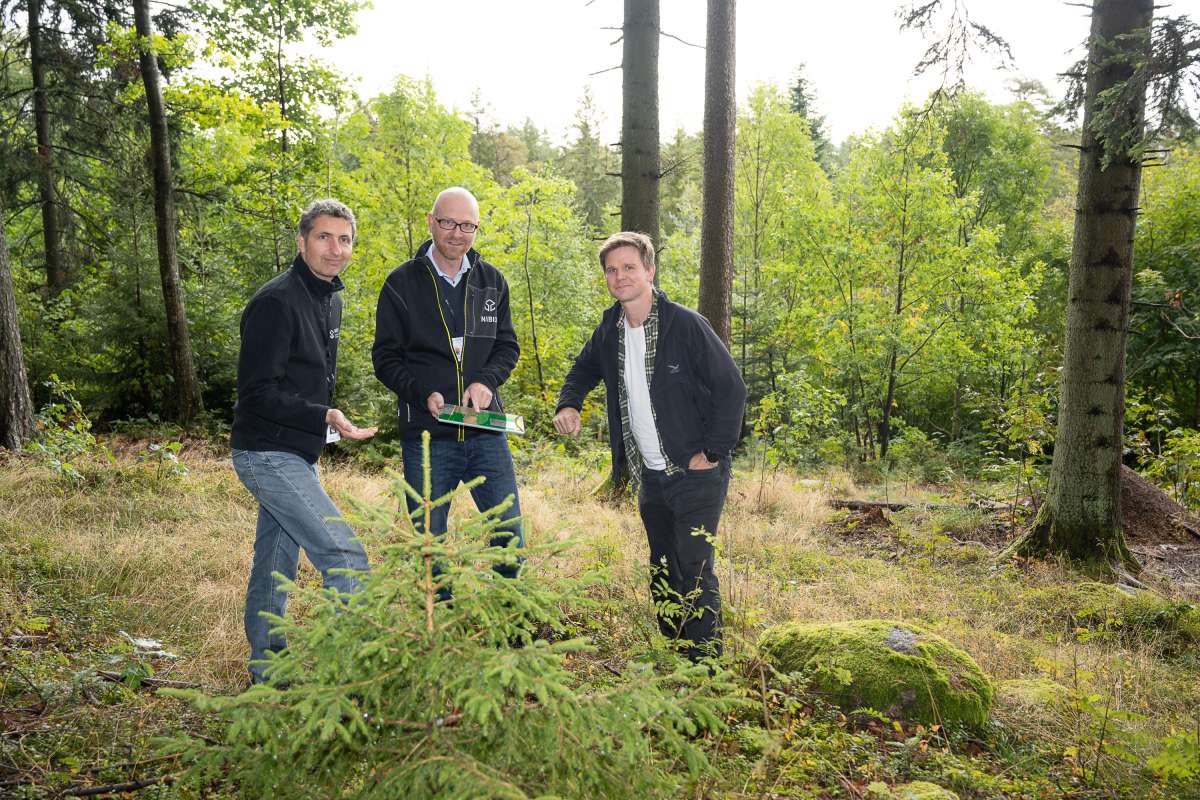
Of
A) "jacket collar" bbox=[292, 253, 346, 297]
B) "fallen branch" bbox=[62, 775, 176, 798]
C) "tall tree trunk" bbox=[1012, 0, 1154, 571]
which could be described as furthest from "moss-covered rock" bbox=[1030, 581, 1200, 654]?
"fallen branch" bbox=[62, 775, 176, 798]

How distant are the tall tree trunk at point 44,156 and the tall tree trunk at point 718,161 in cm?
1336

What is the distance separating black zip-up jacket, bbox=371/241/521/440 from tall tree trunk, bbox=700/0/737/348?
3823 millimetres

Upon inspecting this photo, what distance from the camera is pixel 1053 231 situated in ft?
72.4

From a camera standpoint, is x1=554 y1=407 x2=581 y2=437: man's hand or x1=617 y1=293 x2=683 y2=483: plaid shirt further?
x1=554 y1=407 x2=581 y2=437: man's hand

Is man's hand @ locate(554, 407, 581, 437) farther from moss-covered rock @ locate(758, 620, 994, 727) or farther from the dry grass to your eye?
moss-covered rock @ locate(758, 620, 994, 727)

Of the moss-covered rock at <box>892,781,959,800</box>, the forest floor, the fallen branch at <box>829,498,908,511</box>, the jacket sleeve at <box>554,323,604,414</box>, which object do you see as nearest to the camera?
the moss-covered rock at <box>892,781,959,800</box>

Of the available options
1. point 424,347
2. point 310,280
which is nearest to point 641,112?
point 424,347

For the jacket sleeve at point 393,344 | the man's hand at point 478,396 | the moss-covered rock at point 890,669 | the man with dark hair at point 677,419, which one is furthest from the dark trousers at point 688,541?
the jacket sleeve at point 393,344

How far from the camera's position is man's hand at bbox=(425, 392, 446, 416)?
11.8 ft

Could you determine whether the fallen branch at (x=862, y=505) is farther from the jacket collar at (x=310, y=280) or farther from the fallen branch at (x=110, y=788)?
the fallen branch at (x=110, y=788)

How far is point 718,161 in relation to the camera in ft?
23.6

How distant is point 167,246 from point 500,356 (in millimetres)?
9879

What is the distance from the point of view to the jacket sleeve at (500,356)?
3.92 m

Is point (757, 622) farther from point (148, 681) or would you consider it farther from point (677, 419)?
point (148, 681)
